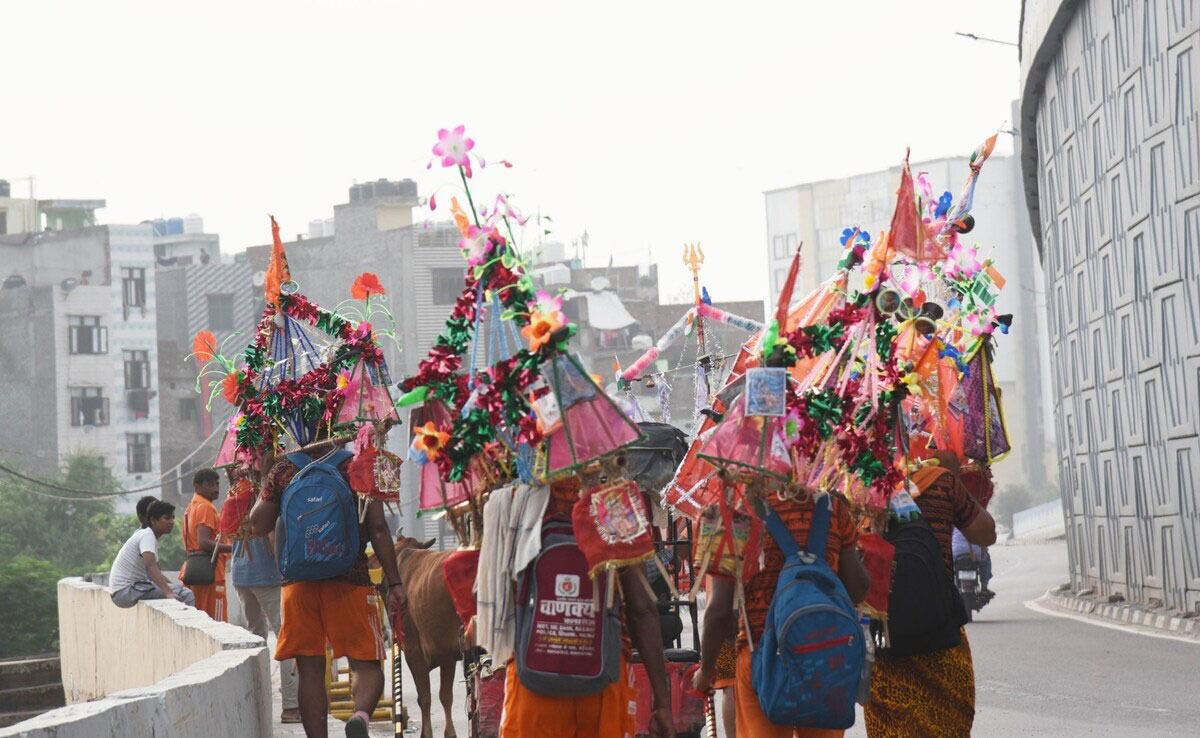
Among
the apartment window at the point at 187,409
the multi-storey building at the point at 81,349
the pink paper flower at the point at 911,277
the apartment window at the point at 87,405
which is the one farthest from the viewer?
the apartment window at the point at 187,409

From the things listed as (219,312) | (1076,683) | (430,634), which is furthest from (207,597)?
(219,312)

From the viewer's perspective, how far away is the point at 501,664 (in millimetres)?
6086

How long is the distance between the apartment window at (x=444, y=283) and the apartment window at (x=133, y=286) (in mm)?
11302

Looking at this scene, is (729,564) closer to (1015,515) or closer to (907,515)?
(907,515)

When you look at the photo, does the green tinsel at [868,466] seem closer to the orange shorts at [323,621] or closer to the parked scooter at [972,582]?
the orange shorts at [323,621]

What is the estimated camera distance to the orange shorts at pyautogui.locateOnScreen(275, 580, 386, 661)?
9297 millimetres

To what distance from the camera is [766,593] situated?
6277 millimetres

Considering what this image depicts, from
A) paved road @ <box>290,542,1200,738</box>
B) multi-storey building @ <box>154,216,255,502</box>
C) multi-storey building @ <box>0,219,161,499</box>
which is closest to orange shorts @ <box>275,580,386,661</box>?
paved road @ <box>290,542,1200,738</box>

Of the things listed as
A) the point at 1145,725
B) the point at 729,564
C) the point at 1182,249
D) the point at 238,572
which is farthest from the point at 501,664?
the point at 1182,249

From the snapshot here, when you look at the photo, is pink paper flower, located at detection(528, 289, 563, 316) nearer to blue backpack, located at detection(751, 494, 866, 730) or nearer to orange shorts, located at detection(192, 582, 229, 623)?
blue backpack, located at detection(751, 494, 866, 730)

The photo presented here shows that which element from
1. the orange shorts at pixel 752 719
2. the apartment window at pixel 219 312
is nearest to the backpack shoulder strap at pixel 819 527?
the orange shorts at pixel 752 719

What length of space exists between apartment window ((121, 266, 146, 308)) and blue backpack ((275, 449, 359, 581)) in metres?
59.7

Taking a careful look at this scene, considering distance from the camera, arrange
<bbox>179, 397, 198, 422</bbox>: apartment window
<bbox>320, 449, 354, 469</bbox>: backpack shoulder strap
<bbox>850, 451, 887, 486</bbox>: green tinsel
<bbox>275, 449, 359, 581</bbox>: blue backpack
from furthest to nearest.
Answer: <bbox>179, 397, 198, 422</bbox>: apartment window < <bbox>320, 449, 354, 469</bbox>: backpack shoulder strap < <bbox>275, 449, 359, 581</bbox>: blue backpack < <bbox>850, 451, 887, 486</bbox>: green tinsel

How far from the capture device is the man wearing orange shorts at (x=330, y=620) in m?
9.30
